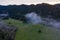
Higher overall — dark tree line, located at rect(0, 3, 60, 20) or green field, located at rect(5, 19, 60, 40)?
dark tree line, located at rect(0, 3, 60, 20)

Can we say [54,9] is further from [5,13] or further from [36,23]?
[5,13]

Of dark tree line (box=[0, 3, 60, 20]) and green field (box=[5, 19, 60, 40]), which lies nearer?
green field (box=[5, 19, 60, 40])

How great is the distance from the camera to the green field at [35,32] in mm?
932

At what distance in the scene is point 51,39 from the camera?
91 centimetres

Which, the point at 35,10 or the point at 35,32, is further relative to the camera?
the point at 35,10

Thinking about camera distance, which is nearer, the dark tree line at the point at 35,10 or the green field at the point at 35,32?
the green field at the point at 35,32

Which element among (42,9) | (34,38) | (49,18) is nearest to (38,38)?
(34,38)

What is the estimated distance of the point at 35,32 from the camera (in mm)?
999

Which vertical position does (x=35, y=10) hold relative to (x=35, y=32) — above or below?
above

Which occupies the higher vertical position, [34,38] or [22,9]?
[22,9]

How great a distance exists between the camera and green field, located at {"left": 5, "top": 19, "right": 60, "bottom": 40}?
3.06 feet

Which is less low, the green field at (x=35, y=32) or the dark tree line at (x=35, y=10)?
the dark tree line at (x=35, y=10)

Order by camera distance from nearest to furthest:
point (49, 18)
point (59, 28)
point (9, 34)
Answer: point (9, 34) < point (59, 28) < point (49, 18)

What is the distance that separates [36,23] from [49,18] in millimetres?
129
